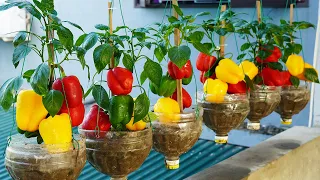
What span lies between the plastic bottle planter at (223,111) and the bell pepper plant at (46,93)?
68cm

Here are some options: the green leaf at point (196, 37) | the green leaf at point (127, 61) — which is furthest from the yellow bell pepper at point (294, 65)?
the green leaf at point (127, 61)

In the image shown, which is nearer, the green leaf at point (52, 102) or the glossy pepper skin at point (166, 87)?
the green leaf at point (52, 102)

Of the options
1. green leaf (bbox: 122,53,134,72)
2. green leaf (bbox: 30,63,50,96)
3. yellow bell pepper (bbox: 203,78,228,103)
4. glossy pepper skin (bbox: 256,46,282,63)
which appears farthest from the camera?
glossy pepper skin (bbox: 256,46,282,63)

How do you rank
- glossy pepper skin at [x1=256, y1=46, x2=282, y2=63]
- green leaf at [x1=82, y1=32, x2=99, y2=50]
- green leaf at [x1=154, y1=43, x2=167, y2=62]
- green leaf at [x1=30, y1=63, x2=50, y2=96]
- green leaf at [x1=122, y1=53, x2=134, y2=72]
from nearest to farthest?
green leaf at [x1=30, y1=63, x2=50, y2=96] < green leaf at [x1=82, y1=32, x2=99, y2=50] < green leaf at [x1=122, y1=53, x2=134, y2=72] < green leaf at [x1=154, y1=43, x2=167, y2=62] < glossy pepper skin at [x1=256, y1=46, x2=282, y2=63]

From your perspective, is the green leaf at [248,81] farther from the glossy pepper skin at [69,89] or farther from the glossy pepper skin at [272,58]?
the glossy pepper skin at [69,89]

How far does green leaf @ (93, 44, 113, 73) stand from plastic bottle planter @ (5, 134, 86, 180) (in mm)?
206

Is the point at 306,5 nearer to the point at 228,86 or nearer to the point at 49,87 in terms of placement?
the point at 228,86

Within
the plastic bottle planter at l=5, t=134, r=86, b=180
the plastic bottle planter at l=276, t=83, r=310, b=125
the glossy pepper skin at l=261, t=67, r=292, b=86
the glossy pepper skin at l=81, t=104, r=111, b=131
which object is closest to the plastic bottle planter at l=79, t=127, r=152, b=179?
the glossy pepper skin at l=81, t=104, r=111, b=131

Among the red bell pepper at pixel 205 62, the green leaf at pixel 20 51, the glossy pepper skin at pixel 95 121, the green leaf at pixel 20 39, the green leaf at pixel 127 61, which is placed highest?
the green leaf at pixel 20 39


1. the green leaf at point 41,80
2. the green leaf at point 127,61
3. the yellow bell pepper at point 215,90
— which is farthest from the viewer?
the yellow bell pepper at point 215,90

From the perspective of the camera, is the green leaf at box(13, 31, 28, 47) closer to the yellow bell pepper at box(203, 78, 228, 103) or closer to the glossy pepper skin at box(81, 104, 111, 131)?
the glossy pepper skin at box(81, 104, 111, 131)

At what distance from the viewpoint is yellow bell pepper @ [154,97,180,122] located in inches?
63.9

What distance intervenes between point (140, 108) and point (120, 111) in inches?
2.1

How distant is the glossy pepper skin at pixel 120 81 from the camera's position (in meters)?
1.43
